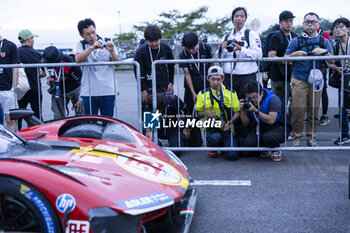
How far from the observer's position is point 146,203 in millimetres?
2436

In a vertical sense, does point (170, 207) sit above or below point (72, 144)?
below

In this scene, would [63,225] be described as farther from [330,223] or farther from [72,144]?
[330,223]

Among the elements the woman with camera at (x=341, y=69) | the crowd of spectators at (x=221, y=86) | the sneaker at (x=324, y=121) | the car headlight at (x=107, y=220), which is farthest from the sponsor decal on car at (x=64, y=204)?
the sneaker at (x=324, y=121)

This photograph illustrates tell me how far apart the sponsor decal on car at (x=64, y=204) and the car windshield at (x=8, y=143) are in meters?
0.72

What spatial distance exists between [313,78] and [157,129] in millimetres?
2193

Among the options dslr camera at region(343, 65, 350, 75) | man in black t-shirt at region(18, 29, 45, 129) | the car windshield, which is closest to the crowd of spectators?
dslr camera at region(343, 65, 350, 75)

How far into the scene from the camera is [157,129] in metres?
5.19

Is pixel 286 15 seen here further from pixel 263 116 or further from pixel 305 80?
pixel 263 116

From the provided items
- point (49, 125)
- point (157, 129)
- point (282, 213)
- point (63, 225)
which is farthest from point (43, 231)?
point (157, 129)

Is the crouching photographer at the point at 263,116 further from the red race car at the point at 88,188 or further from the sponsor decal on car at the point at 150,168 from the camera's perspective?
the sponsor decal on car at the point at 150,168

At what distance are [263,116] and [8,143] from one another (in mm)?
3145

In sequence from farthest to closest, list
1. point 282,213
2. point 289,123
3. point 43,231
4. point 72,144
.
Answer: point 289,123 < point 282,213 < point 72,144 < point 43,231

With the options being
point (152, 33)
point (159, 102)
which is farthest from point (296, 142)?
point (152, 33)

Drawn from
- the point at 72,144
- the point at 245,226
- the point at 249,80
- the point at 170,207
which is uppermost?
the point at 249,80
